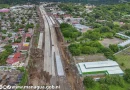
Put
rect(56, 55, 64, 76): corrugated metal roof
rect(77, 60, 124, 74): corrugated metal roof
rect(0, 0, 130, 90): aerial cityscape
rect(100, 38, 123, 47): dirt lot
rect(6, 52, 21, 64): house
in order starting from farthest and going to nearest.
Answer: rect(100, 38, 123, 47): dirt lot
rect(6, 52, 21, 64): house
rect(56, 55, 64, 76): corrugated metal roof
rect(77, 60, 124, 74): corrugated metal roof
rect(0, 0, 130, 90): aerial cityscape

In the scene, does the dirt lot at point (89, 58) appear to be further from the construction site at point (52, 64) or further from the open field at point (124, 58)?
the open field at point (124, 58)

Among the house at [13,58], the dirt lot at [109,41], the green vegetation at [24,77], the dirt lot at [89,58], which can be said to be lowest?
the dirt lot at [109,41]

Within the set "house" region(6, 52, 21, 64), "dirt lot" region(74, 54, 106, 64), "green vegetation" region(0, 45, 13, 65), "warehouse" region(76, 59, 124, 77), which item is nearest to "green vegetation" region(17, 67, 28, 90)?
"house" region(6, 52, 21, 64)

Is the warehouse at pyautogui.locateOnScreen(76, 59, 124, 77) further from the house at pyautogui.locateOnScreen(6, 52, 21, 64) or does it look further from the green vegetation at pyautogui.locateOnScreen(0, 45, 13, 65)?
the green vegetation at pyautogui.locateOnScreen(0, 45, 13, 65)

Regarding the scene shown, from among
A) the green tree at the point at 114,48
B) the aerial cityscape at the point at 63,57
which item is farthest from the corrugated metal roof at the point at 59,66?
the green tree at the point at 114,48

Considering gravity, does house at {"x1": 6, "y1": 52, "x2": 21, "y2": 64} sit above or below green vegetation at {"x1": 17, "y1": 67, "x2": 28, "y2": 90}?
below

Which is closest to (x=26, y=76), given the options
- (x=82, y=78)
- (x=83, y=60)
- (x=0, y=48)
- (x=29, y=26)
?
(x=82, y=78)
